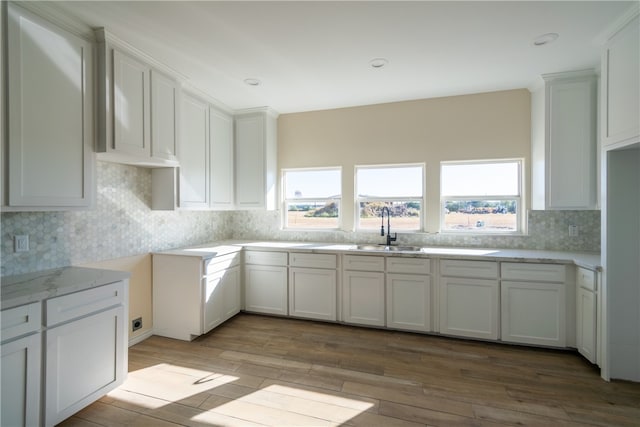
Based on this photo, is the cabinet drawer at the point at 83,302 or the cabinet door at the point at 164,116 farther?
the cabinet door at the point at 164,116

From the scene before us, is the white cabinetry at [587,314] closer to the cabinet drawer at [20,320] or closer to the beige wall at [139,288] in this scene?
the cabinet drawer at [20,320]

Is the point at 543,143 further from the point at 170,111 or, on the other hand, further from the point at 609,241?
the point at 170,111

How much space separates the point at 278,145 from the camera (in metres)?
4.20

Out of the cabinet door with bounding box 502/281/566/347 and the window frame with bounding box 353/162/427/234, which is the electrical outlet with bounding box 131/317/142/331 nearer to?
the window frame with bounding box 353/162/427/234

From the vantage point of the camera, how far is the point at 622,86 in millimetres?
2078

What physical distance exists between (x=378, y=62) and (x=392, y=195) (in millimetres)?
1696

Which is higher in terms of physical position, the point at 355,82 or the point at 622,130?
the point at 355,82

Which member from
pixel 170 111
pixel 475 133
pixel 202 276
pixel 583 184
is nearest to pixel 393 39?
pixel 475 133

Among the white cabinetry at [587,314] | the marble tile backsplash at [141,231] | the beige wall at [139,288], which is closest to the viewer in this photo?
the marble tile backsplash at [141,231]

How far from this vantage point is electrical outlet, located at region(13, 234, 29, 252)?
2.00 m

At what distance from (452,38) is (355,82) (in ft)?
3.48

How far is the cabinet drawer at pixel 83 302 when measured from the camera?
5.63 feet

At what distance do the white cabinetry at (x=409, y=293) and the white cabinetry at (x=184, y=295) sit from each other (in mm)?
1958

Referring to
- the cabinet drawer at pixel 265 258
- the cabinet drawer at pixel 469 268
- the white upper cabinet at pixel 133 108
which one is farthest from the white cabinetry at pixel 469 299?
the white upper cabinet at pixel 133 108
